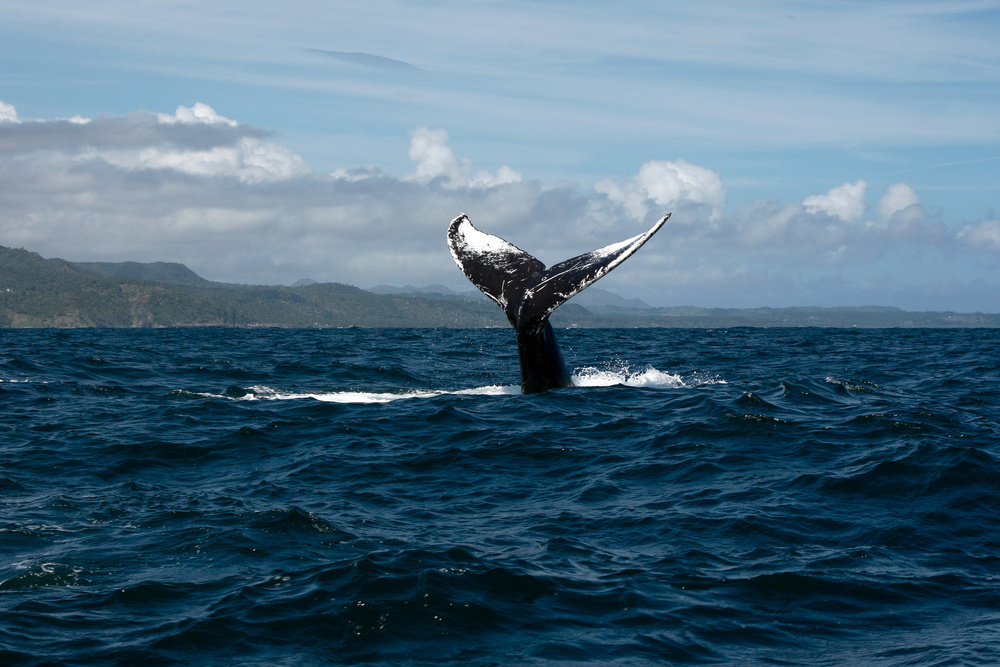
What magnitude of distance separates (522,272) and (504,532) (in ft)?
20.2

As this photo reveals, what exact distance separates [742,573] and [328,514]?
13.1ft

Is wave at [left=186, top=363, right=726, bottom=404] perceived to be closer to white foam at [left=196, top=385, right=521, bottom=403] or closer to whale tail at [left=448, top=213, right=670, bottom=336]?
white foam at [left=196, top=385, right=521, bottom=403]

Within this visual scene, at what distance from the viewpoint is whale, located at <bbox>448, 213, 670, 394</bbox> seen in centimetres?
1239

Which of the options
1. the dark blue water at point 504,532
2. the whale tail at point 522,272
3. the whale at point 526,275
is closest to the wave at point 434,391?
the dark blue water at point 504,532

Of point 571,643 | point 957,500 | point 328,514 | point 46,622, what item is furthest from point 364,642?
point 957,500

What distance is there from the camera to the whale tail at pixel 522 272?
12422mm

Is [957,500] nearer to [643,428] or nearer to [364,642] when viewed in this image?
[643,428]

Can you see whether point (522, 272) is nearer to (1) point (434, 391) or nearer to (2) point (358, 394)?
(1) point (434, 391)

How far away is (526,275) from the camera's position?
541 inches

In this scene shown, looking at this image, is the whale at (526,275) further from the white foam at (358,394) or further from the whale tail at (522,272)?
the white foam at (358,394)

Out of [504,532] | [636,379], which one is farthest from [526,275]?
[636,379]

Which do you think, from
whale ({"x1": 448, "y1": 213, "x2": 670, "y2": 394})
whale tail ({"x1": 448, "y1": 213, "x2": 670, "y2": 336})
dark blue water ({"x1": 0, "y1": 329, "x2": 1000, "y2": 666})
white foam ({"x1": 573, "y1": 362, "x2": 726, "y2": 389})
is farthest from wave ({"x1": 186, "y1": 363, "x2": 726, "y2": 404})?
whale tail ({"x1": 448, "y1": 213, "x2": 670, "y2": 336})

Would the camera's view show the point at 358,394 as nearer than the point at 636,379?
Yes

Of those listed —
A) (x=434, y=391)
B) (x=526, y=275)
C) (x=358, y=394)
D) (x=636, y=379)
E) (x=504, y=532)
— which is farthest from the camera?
(x=636, y=379)
